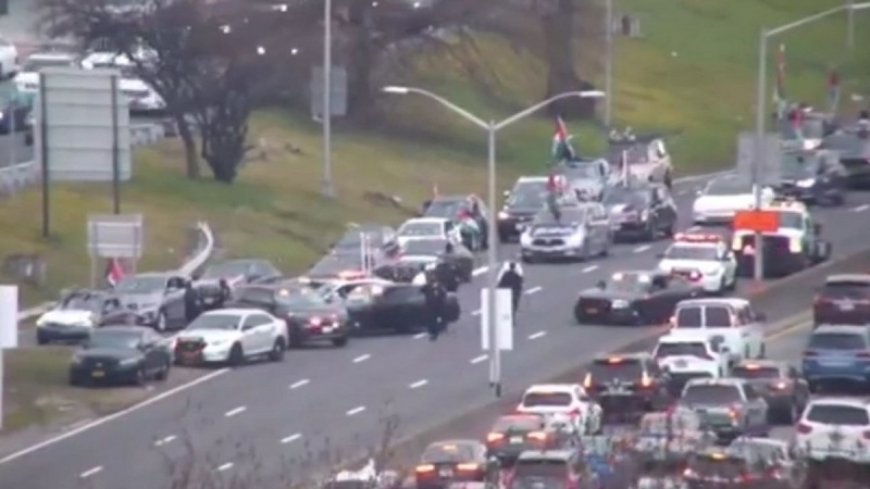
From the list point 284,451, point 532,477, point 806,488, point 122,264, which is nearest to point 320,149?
point 122,264

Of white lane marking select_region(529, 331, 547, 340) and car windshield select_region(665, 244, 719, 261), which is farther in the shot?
car windshield select_region(665, 244, 719, 261)

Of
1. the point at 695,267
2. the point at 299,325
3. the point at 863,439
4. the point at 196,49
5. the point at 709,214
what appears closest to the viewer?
the point at 863,439

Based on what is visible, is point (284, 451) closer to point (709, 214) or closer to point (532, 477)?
point (532, 477)

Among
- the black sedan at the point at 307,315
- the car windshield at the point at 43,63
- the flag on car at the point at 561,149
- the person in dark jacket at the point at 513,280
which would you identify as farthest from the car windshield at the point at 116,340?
the flag on car at the point at 561,149

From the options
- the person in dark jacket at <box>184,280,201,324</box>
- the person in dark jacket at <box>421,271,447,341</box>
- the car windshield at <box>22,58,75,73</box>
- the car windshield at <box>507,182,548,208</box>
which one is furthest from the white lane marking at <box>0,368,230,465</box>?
the car windshield at <box>22,58,75,73</box>

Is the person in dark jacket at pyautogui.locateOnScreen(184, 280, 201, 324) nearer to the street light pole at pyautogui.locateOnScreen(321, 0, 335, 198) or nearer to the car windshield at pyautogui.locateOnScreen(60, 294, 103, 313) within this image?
the car windshield at pyautogui.locateOnScreen(60, 294, 103, 313)

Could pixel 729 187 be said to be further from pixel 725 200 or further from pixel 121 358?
pixel 121 358
